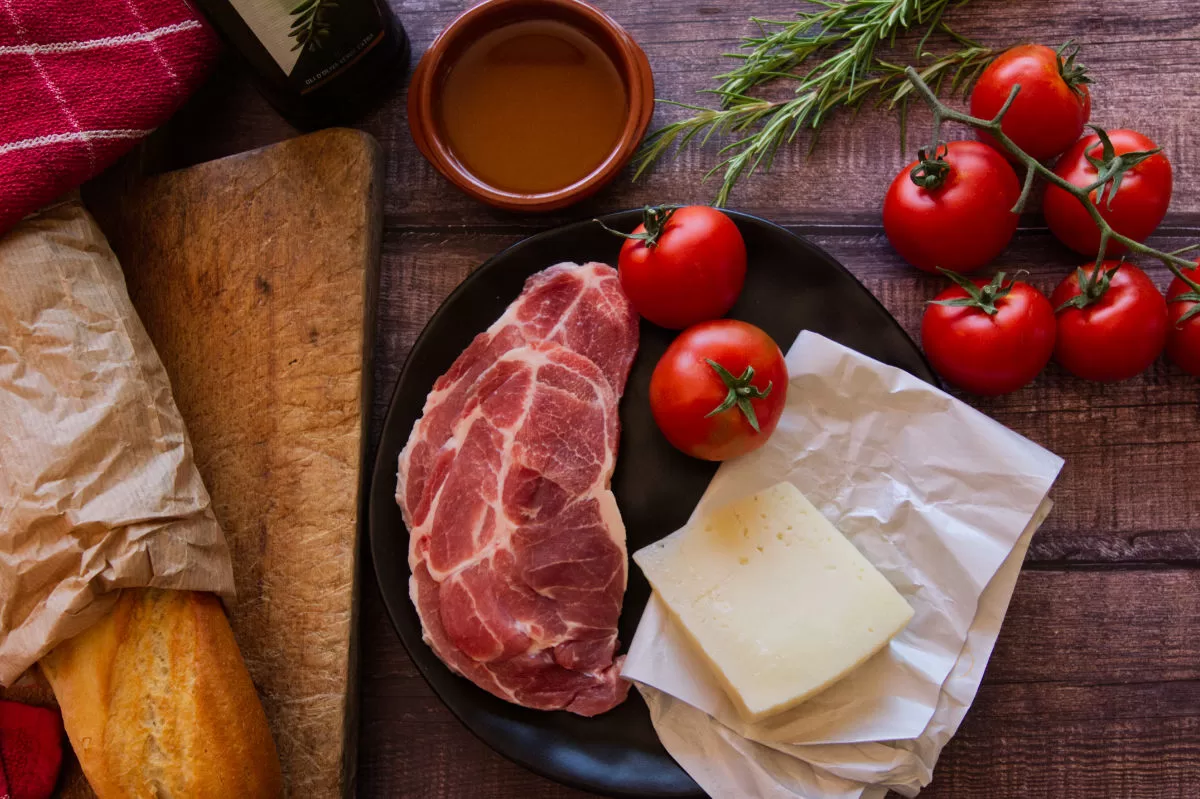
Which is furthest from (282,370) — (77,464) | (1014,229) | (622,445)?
(1014,229)

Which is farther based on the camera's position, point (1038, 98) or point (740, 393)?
point (1038, 98)

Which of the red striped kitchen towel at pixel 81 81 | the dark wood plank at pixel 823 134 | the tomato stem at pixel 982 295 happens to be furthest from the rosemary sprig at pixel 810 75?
the red striped kitchen towel at pixel 81 81

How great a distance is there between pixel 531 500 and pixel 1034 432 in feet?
3.10

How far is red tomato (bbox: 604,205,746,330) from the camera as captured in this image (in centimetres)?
139

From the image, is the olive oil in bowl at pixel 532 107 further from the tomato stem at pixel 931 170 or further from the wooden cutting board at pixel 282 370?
the tomato stem at pixel 931 170

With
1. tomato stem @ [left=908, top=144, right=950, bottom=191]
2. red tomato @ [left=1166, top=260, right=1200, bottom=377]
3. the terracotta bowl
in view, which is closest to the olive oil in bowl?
the terracotta bowl

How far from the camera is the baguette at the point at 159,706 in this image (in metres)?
1.29

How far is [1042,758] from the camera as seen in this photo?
5.01 feet

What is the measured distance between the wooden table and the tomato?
15cm

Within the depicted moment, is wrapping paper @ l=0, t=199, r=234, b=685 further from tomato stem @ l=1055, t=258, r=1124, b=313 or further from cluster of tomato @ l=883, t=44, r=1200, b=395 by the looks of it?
tomato stem @ l=1055, t=258, r=1124, b=313

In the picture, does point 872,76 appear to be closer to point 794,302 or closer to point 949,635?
point 794,302

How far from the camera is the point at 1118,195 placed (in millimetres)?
1429

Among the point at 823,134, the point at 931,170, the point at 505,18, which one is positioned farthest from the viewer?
the point at 823,134

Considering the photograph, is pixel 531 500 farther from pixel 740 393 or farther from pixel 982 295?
pixel 982 295
